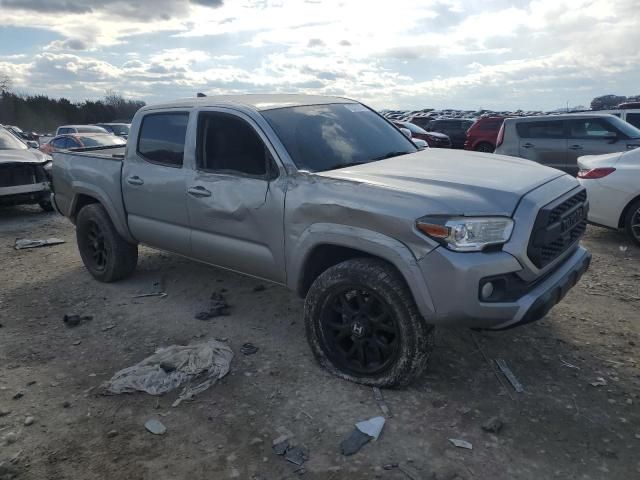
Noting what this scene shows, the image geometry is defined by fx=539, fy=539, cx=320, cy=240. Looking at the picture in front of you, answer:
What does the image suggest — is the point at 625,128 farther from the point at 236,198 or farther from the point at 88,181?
the point at 88,181

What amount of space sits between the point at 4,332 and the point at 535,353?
14.7ft

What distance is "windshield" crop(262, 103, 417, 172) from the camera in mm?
3949

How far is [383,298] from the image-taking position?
332cm

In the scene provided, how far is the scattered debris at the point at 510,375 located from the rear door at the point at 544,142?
828cm

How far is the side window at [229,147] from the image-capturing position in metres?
4.05

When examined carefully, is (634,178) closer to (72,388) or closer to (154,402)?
(154,402)

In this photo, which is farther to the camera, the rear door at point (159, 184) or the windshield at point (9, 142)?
the windshield at point (9, 142)

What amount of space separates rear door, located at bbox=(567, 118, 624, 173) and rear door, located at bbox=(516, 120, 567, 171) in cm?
14

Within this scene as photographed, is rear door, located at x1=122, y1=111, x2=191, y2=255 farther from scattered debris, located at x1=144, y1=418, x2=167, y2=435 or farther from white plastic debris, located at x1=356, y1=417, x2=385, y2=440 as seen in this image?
white plastic debris, located at x1=356, y1=417, x2=385, y2=440

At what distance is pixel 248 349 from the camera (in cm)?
420

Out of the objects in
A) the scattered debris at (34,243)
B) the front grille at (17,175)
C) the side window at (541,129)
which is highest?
the side window at (541,129)

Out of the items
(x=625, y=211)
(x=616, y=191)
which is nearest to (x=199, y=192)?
(x=616, y=191)

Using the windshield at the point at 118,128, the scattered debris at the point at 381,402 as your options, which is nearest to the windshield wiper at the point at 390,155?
the scattered debris at the point at 381,402

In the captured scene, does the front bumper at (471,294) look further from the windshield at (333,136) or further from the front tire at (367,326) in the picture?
the windshield at (333,136)
